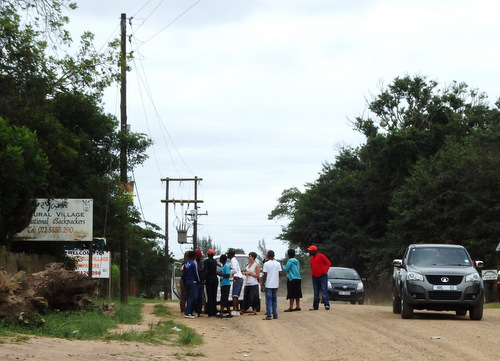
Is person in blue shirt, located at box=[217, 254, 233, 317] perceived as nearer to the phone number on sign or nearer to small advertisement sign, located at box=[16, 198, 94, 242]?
small advertisement sign, located at box=[16, 198, 94, 242]

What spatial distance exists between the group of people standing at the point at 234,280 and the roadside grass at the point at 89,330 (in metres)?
3.40

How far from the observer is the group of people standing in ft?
70.2

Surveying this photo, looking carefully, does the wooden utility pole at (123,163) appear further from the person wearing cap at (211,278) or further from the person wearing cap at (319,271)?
the person wearing cap at (319,271)

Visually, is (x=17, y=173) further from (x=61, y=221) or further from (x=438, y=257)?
(x=438, y=257)

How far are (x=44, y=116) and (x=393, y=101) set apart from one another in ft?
133

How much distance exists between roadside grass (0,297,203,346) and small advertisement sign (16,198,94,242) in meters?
8.92

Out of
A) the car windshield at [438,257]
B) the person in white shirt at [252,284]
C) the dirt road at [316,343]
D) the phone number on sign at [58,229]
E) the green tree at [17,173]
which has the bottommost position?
the dirt road at [316,343]

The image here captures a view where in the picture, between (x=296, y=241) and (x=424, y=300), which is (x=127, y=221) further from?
(x=296, y=241)

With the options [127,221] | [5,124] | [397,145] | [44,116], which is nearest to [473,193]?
[397,145]

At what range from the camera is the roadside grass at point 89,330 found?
42.9 feet

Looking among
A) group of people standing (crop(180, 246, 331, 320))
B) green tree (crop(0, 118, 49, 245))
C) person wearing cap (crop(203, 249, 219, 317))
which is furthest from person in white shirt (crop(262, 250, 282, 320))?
green tree (crop(0, 118, 49, 245))

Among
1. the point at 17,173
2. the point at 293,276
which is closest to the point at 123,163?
the point at 17,173

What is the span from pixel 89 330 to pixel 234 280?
8276 mm

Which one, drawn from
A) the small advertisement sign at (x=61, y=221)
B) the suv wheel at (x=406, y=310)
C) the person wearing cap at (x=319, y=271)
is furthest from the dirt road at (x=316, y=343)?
the small advertisement sign at (x=61, y=221)
